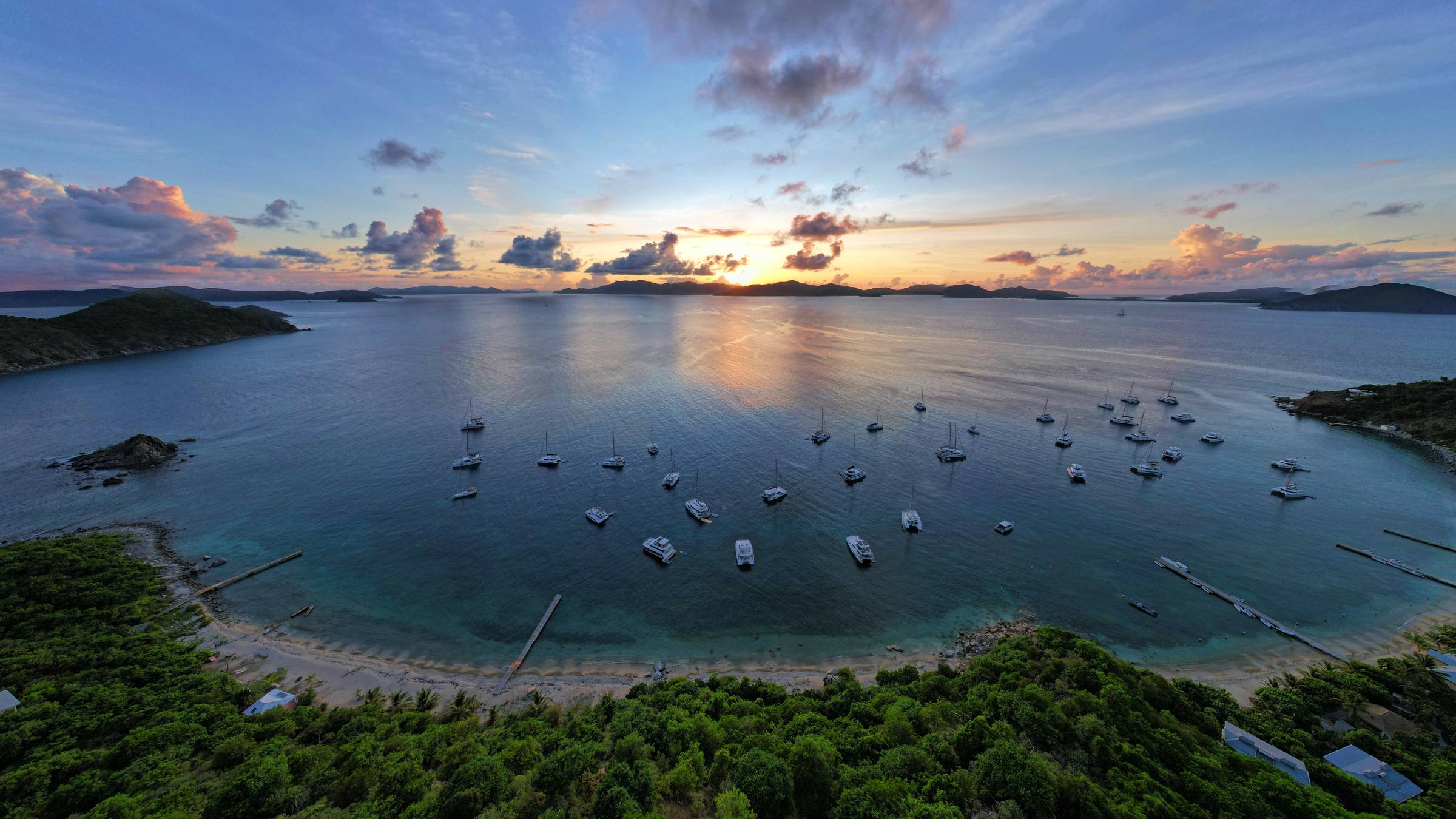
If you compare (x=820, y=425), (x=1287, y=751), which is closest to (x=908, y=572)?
(x=1287, y=751)

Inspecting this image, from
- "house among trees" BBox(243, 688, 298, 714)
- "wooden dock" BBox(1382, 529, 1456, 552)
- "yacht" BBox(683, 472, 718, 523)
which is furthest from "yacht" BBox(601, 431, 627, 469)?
"wooden dock" BBox(1382, 529, 1456, 552)

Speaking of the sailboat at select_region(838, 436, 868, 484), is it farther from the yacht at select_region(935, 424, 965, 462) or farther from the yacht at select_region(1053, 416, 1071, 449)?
the yacht at select_region(1053, 416, 1071, 449)

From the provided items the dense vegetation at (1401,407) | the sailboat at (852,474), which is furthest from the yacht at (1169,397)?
the sailboat at (852,474)

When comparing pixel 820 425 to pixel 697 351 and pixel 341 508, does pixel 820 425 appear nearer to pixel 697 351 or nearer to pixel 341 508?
pixel 341 508

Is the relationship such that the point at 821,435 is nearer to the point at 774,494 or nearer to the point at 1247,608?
the point at 774,494

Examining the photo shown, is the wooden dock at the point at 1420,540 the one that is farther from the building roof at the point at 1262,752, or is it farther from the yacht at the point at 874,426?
the yacht at the point at 874,426
